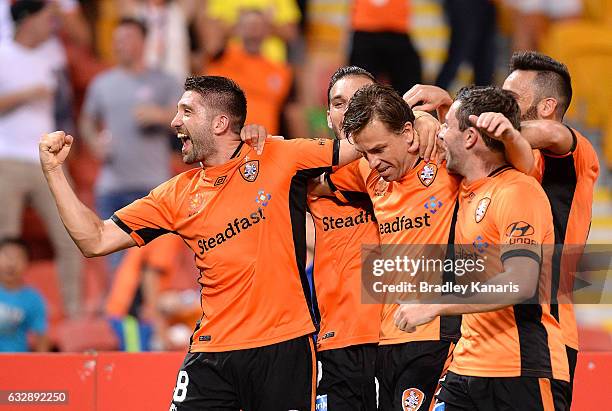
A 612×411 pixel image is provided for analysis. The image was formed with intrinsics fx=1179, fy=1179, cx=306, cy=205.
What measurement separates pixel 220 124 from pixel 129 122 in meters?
4.56

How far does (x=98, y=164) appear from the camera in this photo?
11.0m

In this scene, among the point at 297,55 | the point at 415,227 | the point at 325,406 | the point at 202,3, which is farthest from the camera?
the point at 297,55

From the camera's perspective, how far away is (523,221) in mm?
4656

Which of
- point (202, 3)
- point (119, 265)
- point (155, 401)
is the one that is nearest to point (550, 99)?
point (155, 401)

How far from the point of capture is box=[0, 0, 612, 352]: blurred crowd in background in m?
9.68

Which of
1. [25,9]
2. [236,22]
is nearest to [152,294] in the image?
[25,9]

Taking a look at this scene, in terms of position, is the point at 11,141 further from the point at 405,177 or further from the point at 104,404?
the point at 405,177

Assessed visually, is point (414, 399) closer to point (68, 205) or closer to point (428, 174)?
point (428, 174)

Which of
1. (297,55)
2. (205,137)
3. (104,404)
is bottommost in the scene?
(104,404)

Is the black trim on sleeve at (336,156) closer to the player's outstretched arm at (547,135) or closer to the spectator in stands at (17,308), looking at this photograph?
the player's outstretched arm at (547,135)

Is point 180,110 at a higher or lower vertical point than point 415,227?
higher

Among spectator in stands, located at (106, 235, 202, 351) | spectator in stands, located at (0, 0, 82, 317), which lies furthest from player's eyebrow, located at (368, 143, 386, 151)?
spectator in stands, located at (0, 0, 82, 317)

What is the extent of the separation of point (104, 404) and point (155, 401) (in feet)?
0.90

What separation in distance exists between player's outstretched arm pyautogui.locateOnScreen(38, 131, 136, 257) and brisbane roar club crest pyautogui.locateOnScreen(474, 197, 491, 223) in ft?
5.68
